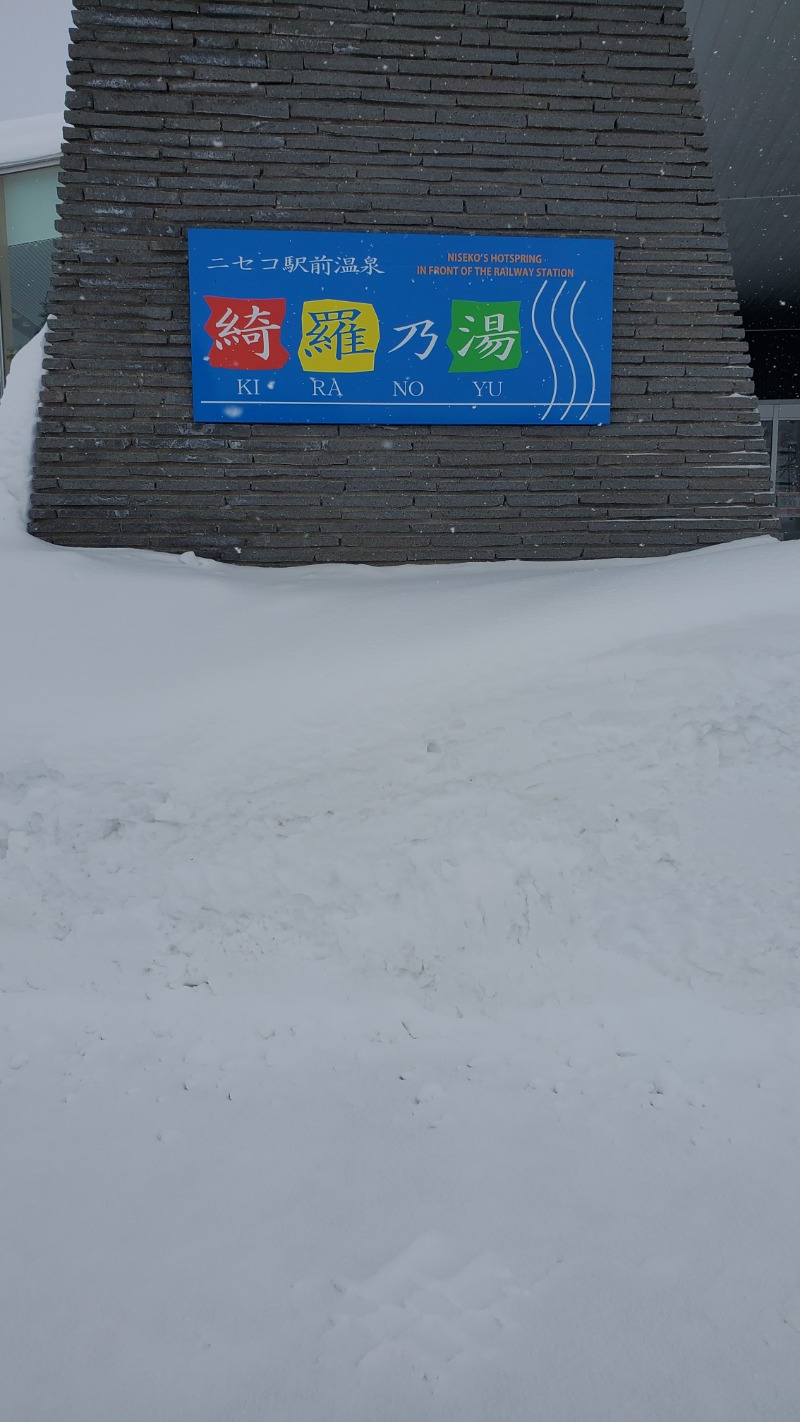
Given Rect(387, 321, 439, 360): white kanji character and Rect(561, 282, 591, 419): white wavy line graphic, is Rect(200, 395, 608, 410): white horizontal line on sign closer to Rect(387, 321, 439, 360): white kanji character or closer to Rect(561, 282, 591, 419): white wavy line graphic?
Rect(561, 282, 591, 419): white wavy line graphic

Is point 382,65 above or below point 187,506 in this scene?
above

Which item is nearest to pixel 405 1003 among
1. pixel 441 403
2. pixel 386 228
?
pixel 441 403

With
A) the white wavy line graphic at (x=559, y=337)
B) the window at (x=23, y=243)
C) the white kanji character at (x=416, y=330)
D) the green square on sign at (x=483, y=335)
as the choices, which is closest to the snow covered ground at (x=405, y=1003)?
the white wavy line graphic at (x=559, y=337)

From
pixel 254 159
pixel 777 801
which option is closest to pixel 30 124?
pixel 254 159

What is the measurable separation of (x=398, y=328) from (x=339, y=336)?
14.7 inches

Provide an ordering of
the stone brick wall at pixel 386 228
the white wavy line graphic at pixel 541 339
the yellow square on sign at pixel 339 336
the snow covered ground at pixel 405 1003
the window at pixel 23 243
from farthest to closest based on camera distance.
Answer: the window at pixel 23 243
the white wavy line graphic at pixel 541 339
the yellow square on sign at pixel 339 336
the stone brick wall at pixel 386 228
the snow covered ground at pixel 405 1003

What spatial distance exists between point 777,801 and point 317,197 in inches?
175

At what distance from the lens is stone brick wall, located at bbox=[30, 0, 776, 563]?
16.0ft

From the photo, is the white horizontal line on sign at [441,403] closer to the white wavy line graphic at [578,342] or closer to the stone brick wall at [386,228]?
the white wavy line graphic at [578,342]

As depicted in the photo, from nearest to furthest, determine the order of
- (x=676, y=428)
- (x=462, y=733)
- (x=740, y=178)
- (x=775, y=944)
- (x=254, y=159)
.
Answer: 1. (x=775, y=944)
2. (x=462, y=733)
3. (x=254, y=159)
4. (x=676, y=428)
5. (x=740, y=178)

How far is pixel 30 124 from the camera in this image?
36.4 ft

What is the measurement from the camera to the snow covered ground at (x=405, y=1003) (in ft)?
5.74

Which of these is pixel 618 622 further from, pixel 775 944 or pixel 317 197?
pixel 317 197

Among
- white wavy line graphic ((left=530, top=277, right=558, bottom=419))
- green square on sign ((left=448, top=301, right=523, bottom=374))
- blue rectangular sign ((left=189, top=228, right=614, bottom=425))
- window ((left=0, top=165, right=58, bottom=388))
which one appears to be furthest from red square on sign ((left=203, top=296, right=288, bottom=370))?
window ((left=0, top=165, right=58, bottom=388))
